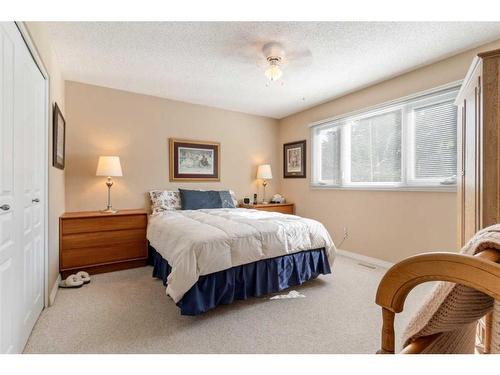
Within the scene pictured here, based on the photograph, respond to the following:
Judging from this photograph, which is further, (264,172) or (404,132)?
(264,172)

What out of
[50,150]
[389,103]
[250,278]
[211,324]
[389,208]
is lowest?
[211,324]

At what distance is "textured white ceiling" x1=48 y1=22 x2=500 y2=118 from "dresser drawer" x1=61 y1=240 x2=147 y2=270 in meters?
2.11

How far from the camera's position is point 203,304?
1957 millimetres

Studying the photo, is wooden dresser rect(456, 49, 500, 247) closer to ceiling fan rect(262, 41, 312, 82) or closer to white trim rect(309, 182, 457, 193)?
white trim rect(309, 182, 457, 193)

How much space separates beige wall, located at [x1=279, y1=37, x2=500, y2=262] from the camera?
2.64 m

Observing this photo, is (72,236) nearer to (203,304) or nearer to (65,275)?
(65,275)

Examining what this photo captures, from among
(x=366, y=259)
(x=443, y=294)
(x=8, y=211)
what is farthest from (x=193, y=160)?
(x=443, y=294)

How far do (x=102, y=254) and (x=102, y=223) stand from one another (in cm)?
37

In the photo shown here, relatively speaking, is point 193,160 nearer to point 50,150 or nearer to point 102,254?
point 102,254

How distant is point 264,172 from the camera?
15.0ft

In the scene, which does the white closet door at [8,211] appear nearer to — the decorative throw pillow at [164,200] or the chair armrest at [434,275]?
the chair armrest at [434,275]

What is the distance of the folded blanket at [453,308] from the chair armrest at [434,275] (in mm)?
39

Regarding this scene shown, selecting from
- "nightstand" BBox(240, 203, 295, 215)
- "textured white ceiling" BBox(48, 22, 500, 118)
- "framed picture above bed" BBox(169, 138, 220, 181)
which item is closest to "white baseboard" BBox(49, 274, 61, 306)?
"framed picture above bed" BBox(169, 138, 220, 181)
